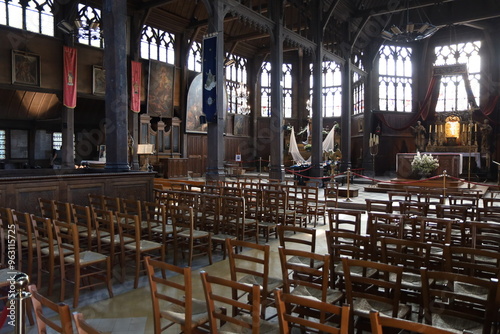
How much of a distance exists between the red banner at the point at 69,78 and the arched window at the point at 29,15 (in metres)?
1.11

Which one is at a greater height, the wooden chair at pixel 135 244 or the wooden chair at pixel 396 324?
the wooden chair at pixel 396 324

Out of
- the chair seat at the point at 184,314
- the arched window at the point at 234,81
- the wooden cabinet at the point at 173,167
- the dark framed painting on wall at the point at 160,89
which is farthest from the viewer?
the arched window at the point at 234,81

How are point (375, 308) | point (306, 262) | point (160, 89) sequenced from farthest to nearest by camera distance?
point (160, 89) < point (306, 262) < point (375, 308)

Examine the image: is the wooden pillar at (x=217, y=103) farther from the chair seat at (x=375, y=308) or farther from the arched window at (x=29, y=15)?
the chair seat at (x=375, y=308)

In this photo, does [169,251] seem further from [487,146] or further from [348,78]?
[487,146]

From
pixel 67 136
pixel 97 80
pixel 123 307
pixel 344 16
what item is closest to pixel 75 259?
pixel 123 307

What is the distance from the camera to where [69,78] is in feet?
47.3

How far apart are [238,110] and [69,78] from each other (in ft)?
36.3

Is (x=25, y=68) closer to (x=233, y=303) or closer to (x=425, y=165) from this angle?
(x=233, y=303)

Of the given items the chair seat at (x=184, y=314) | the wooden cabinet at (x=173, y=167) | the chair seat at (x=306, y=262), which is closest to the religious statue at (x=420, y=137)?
the wooden cabinet at (x=173, y=167)

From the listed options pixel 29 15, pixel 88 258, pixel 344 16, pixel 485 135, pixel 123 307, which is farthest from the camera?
pixel 485 135

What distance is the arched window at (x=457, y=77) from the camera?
68.1 feet

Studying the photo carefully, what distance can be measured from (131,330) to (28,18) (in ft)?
48.0

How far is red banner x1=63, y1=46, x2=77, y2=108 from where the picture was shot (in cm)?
1438
